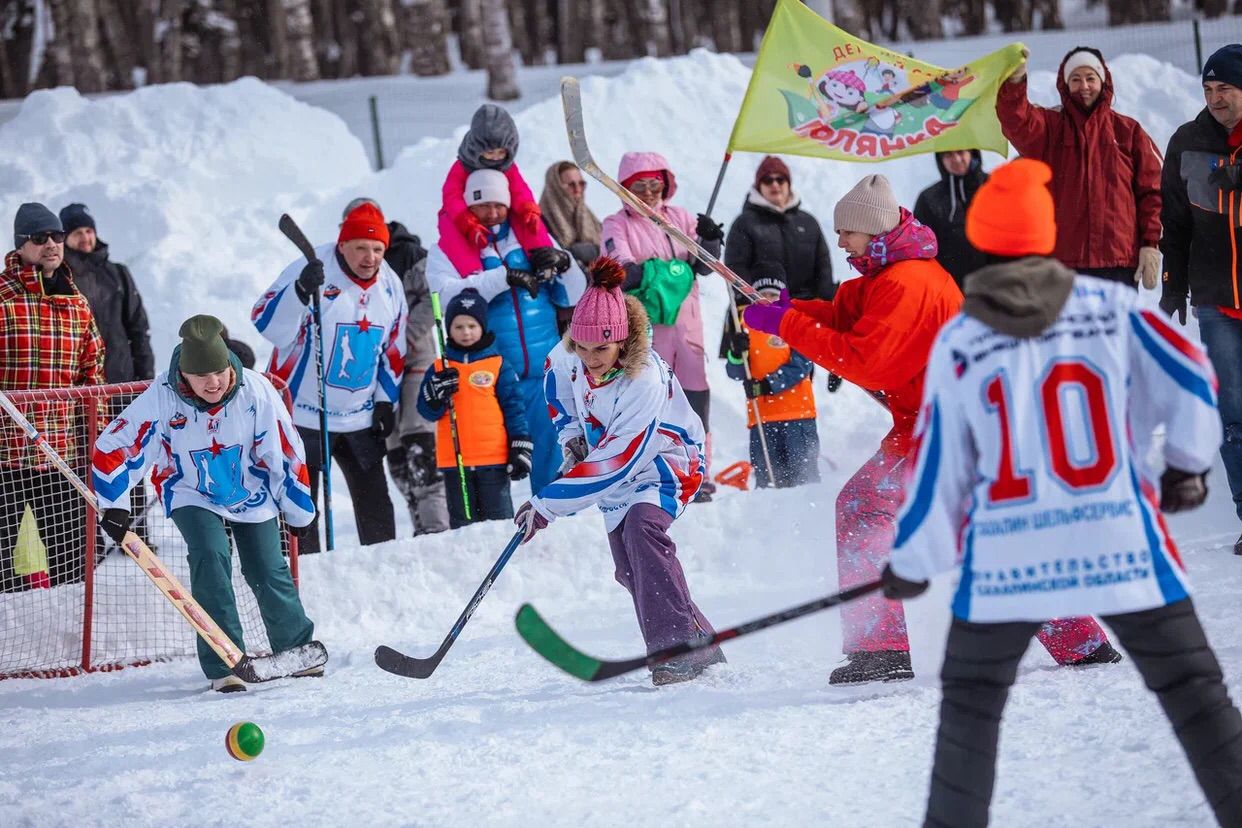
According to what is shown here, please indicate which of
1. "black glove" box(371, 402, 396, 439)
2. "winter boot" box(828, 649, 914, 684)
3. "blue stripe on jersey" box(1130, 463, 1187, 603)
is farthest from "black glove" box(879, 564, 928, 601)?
"black glove" box(371, 402, 396, 439)

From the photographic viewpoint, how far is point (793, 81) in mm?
6793

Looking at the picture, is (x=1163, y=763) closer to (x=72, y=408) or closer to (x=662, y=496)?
(x=662, y=496)

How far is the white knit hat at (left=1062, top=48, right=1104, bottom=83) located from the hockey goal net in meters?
3.58

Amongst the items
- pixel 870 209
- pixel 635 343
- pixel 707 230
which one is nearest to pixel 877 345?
pixel 870 209

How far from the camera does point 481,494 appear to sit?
7020 millimetres

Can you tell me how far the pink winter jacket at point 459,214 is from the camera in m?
7.02

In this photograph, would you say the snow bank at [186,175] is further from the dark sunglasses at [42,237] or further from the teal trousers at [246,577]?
the teal trousers at [246,577]

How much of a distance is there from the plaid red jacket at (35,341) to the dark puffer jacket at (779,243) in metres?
3.15

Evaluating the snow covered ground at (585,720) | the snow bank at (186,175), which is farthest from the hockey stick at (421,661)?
the snow bank at (186,175)

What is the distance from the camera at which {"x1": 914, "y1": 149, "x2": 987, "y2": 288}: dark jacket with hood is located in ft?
23.7

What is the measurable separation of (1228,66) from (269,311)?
412 centimetres

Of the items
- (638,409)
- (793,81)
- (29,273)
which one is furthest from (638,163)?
(29,273)

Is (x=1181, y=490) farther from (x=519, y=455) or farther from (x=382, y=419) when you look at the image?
(x=382, y=419)

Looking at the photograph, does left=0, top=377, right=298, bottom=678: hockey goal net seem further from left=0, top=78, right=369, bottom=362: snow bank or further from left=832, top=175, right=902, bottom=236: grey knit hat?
left=0, top=78, right=369, bottom=362: snow bank
